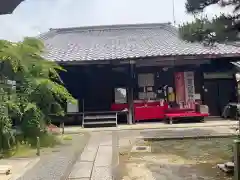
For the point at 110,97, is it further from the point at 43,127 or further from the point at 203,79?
the point at 43,127

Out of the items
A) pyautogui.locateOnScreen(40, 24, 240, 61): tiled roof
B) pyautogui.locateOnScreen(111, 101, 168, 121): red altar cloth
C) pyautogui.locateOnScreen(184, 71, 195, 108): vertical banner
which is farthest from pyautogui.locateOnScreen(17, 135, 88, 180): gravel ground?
pyautogui.locateOnScreen(184, 71, 195, 108): vertical banner

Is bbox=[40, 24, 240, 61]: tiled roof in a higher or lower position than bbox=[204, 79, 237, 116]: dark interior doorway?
higher

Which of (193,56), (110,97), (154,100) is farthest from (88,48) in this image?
(193,56)

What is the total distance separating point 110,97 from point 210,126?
5630 millimetres

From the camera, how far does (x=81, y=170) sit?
24.5 feet

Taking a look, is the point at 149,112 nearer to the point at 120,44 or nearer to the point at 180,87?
the point at 180,87

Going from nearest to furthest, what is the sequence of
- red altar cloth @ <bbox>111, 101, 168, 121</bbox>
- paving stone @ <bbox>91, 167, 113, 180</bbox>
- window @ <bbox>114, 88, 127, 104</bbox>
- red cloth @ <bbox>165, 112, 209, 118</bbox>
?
paving stone @ <bbox>91, 167, 113, 180</bbox> → red cloth @ <bbox>165, 112, 209, 118</bbox> → red altar cloth @ <bbox>111, 101, 168, 121</bbox> → window @ <bbox>114, 88, 127, 104</bbox>

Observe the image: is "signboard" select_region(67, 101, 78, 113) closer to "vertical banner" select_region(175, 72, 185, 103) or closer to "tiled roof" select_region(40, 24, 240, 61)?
"tiled roof" select_region(40, 24, 240, 61)

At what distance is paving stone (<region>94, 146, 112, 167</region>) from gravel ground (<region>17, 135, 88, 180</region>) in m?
0.57

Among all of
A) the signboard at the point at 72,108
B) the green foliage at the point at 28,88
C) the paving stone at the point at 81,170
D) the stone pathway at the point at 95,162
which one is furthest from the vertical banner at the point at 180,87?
the paving stone at the point at 81,170

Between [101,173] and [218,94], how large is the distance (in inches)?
496

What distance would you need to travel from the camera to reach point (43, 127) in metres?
10.8

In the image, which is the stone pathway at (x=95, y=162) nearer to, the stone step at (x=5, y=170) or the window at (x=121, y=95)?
the stone step at (x=5, y=170)

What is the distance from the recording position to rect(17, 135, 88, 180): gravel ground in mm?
6992
